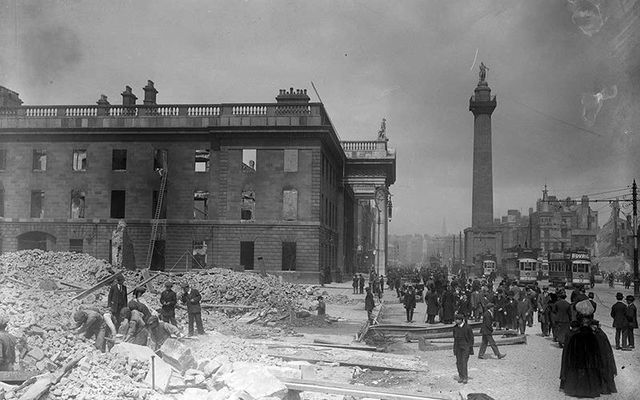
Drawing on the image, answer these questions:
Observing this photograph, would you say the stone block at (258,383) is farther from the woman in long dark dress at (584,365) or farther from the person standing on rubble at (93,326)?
the woman in long dark dress at (584,365)

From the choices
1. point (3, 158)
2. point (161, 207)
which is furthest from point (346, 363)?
point (3, 158)

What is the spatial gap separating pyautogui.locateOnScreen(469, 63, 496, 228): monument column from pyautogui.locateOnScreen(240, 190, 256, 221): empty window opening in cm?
3710

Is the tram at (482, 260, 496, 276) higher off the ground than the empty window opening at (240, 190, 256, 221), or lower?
lower

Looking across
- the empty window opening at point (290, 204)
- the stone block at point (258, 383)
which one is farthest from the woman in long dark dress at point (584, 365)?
the empty window opening at point (290, 204)

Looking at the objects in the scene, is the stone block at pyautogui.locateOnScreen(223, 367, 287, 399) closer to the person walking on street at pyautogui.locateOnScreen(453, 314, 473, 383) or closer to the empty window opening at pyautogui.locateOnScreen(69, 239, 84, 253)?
the person walking on street at pyautogui.locateOnScreen(453, 314, 473, 383)

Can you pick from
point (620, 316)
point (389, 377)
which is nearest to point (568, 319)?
point (620, 316)

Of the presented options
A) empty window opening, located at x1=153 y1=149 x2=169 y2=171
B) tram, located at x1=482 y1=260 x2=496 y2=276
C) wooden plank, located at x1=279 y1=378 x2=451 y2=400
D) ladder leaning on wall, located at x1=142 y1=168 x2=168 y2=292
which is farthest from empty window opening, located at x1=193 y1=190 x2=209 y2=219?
tram, located at x1=482 y1=260 x2=496 y2=276

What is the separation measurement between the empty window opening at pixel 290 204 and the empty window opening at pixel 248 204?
204 centimetres

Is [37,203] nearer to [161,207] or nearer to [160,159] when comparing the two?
[161,207]

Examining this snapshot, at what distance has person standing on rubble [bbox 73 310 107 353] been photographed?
11.1m

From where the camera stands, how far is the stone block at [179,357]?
35.0 feet

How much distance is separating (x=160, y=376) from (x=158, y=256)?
2901 cm

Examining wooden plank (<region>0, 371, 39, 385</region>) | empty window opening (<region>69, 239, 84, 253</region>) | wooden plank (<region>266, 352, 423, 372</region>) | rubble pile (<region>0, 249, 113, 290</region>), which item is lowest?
wooden plank (<region>266, 352, 423, 372</region>)

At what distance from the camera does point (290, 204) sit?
119ft
